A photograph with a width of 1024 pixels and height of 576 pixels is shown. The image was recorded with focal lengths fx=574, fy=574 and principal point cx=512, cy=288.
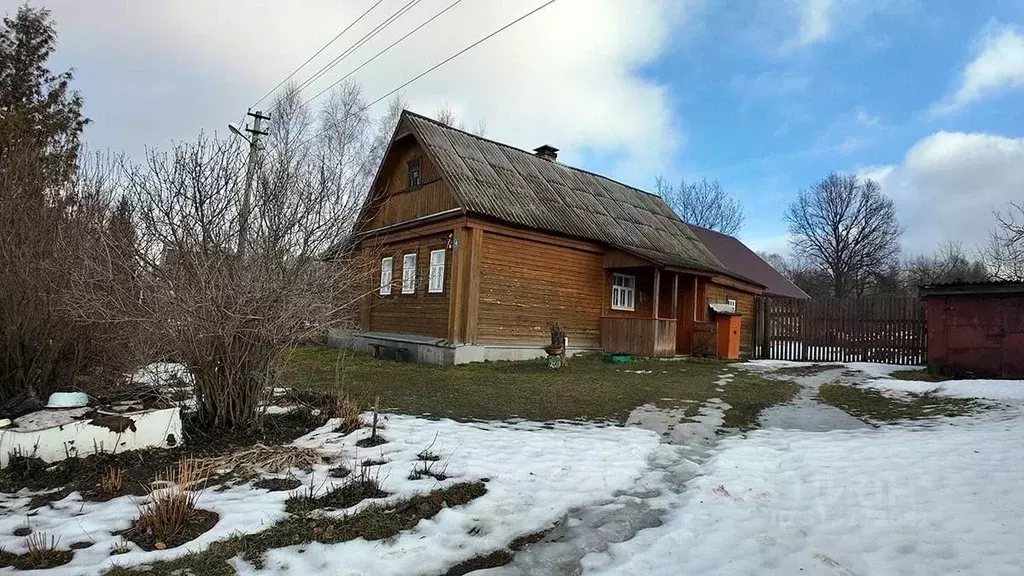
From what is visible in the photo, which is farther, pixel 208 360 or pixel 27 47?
pixel 27 47

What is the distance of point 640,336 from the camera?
15.7 meters

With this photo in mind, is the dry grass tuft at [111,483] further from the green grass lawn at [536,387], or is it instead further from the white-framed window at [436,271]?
the white-framed window at [436,271]

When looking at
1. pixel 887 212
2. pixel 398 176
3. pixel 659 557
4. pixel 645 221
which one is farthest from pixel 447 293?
pixel 887 212

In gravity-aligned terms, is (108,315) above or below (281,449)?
above

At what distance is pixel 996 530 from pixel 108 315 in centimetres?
722

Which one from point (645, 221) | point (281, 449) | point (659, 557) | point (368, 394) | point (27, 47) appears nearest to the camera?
point (659, 557)

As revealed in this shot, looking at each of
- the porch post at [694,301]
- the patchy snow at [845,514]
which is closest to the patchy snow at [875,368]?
the porch post at [694,301]

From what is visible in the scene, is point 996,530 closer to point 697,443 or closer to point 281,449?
point 697,443

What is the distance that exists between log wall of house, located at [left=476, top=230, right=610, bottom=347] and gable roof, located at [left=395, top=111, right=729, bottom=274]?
0.64 meters

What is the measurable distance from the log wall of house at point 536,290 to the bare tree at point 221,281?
828 cm

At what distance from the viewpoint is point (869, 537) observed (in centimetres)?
355

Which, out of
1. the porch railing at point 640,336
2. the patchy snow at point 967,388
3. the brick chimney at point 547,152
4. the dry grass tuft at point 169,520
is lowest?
the dry grass tuft at point 169,520

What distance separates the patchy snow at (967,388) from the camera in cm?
963

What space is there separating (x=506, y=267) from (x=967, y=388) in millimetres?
9776
